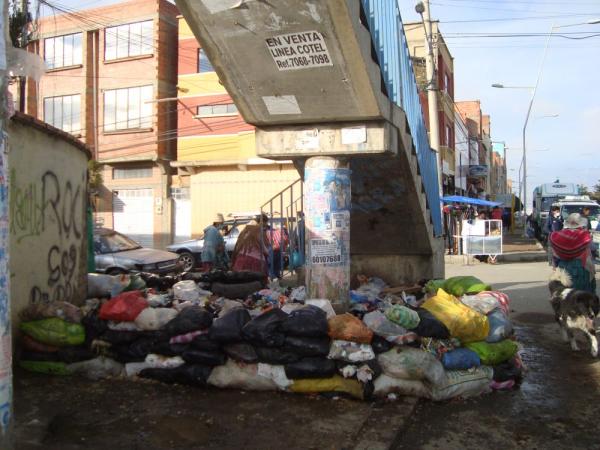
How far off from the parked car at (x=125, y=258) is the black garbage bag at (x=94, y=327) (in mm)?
7127

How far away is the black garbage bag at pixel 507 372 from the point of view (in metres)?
5.20

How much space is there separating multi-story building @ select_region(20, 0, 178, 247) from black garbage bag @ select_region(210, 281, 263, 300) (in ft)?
64.4

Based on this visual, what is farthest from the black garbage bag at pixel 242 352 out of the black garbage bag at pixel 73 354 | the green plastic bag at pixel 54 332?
the green plastic bag at pixel 54 332

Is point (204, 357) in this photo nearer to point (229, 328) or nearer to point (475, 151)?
point (229, 328)

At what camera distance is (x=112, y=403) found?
15.0 feet

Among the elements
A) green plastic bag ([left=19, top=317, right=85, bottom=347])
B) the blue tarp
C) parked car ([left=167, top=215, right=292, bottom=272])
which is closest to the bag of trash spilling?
green plastic bag ([left=19, top=317, right=85, bottom=347])

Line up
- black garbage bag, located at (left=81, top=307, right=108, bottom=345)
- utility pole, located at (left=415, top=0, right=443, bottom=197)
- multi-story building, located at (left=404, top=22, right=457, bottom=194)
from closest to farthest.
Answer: black garbage bag, located at (left=81, top=307, right=108, bottom=345)
utility pole, located at (left=415, top=0, right=443, bottom=197)
multi-story building, located at (left=404, top=22, right=457, bottom=194)

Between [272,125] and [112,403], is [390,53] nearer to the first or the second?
[272,125]

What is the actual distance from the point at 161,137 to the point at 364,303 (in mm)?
21498

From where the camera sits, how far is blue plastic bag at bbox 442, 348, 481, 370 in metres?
4.89

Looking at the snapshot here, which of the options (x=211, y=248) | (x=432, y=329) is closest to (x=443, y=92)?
(x=211, y=248)

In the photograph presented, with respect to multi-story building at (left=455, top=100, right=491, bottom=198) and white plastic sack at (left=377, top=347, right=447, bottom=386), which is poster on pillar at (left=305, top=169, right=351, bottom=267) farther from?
multi-story building at (left=455, top=100, right=491, bottom=198)

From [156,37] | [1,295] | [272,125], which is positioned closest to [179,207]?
[156,37]

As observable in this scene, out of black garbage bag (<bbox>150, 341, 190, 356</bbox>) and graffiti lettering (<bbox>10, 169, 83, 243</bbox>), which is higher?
graffiti lettering (<bbox>10, 169, 83, 243</bbox>)
